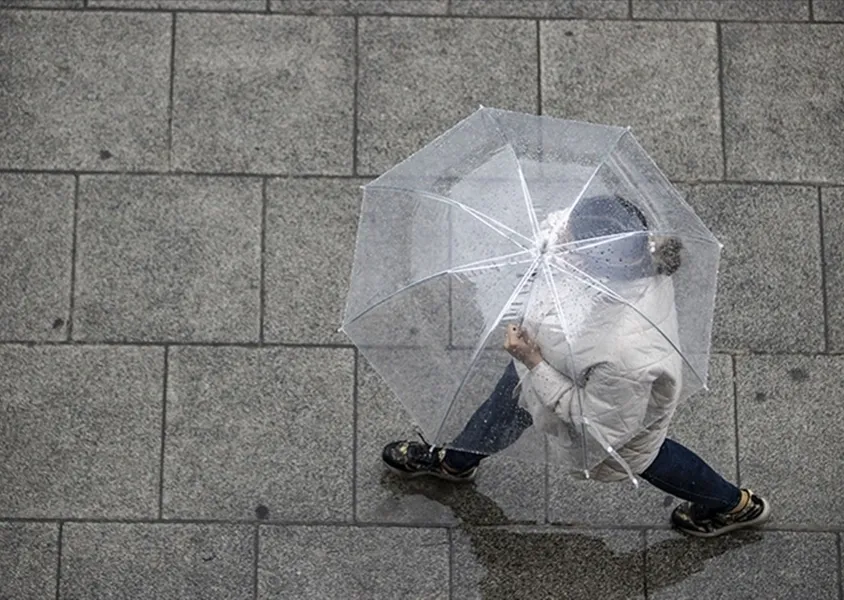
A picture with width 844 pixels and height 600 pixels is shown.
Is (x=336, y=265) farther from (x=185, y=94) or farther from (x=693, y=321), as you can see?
(x=693, y=321)

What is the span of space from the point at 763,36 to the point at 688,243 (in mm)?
2276

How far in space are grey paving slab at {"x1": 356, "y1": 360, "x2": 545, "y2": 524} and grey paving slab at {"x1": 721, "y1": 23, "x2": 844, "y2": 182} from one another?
6.06ft

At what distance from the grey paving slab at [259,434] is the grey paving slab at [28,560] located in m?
0.54

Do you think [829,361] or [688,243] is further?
[829,361]

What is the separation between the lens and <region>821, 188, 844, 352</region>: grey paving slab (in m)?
6.46

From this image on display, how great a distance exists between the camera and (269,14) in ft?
22.2

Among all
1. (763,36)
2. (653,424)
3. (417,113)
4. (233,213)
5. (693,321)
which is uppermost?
(763,36)

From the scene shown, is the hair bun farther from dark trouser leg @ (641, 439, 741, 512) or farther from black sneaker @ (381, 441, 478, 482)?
black sneaker @ (381, 441, 478, 482)

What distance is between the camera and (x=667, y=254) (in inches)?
193

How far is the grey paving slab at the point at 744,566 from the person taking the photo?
6156mm

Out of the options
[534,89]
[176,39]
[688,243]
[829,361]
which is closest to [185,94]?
[176,39]

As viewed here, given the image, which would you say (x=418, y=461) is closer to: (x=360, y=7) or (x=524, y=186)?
(x=524, y=186)

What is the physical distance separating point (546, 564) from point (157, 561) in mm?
1752

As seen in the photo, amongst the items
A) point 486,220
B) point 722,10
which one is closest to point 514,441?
point 486,220
